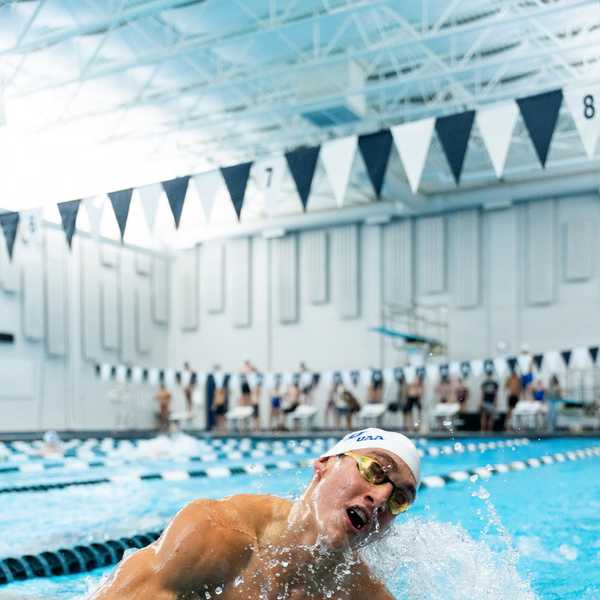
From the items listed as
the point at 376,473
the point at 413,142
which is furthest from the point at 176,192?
the point at 376,473

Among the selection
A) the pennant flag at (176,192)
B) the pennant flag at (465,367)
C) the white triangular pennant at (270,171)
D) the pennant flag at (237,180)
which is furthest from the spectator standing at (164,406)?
the pennant flag at (237,180)

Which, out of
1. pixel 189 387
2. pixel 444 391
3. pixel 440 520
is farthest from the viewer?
pixel 189 387

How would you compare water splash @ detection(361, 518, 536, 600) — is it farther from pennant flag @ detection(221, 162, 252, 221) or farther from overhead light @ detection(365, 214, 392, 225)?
overhead light @ detection(365, 214, 392, 225)

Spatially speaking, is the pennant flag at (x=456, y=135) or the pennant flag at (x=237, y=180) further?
the pennant flag at (x=237, y=180)

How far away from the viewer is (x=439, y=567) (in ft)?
7.99

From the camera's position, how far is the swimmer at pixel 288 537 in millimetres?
1396

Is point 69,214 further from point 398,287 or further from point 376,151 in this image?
point 398,287

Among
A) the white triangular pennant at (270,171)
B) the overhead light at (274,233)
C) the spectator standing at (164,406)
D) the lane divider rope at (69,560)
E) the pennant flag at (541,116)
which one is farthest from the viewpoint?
the overhead light at (274,233)

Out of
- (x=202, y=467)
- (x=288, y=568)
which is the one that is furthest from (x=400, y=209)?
(x=288, y=568)

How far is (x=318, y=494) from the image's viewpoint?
57.7 inches

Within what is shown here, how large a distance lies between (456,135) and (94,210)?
3.99 meters

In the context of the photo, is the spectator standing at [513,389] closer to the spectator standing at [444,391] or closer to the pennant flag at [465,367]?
the pennant flag at [465,367]

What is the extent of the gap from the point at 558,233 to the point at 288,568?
16.4 meters

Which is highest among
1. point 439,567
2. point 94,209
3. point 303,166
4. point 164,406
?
point 303,166
